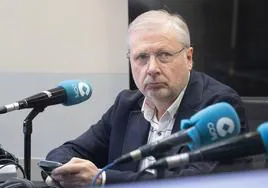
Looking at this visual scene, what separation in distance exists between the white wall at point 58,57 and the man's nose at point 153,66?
1481mm

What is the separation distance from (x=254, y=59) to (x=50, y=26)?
4.16 ft

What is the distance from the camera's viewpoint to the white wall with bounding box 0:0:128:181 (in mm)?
3102

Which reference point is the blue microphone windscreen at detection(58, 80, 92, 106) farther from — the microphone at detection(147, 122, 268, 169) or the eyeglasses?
the microphone at detection(147, 122, 268, 169)

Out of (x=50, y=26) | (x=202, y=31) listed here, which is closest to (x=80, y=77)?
(x=50, y=26)

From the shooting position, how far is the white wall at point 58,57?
310cm

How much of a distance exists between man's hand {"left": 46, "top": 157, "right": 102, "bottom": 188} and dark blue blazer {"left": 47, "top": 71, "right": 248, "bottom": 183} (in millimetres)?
223

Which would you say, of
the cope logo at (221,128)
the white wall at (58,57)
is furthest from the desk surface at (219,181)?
the white wall at (58,57)

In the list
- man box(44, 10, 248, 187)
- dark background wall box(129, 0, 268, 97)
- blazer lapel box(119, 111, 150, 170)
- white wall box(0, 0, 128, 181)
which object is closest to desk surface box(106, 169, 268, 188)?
man box(44, 10, 248, 187)

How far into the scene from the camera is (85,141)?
1.82 m

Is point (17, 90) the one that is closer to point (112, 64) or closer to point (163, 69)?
point (112, 64)

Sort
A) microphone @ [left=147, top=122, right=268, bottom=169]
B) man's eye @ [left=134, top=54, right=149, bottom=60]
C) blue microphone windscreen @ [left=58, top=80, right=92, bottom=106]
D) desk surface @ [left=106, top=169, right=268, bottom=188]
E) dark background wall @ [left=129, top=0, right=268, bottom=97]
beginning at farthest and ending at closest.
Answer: dark background wall @ [left=129, top=0, right=268, bottom=97] → man's eye @ [left=134, top=54, right=149, bottom=60] → blue microphone windscreen @ [left=58, top=80, right=92, bottom=106] → microphone @ [left=147, top=122, right=268, bottom=169] → desk surface @ [left=106, top=169, right=268, bottom=188]

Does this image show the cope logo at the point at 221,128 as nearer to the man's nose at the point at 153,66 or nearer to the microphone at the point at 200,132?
the microphone at the point at 200,132

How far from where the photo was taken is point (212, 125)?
969mm

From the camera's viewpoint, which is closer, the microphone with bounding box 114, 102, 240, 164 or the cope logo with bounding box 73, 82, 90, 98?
the microphone with bounding box 114, 102, 240, 164
